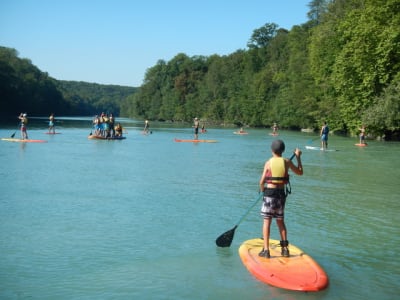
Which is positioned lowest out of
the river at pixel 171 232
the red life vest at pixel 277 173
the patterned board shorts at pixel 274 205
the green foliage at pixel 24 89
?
the river at pixel 171 232

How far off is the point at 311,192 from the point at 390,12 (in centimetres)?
3671

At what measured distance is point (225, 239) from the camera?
915 cm

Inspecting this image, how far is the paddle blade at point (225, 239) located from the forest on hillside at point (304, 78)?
3790cm

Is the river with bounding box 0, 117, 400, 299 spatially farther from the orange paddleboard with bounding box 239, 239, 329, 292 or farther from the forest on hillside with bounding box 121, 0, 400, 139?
the forest on hillside with bounding box 121, 0, 400, 139

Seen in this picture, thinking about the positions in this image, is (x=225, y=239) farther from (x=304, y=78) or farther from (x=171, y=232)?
(x=304, y=78)

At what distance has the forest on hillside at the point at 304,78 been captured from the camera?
46375 mm

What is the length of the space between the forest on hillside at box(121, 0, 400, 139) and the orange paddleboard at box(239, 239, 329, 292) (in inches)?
1515

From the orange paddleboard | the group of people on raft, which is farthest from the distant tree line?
the orange paddleboard

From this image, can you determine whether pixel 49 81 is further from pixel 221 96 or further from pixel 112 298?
pixel 112 298

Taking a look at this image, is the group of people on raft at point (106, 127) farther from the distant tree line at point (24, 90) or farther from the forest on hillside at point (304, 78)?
the distant tree line at point (24, 90)

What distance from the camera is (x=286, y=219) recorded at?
11766 mm

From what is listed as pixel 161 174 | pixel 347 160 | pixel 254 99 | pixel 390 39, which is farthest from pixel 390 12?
pixel 254 99

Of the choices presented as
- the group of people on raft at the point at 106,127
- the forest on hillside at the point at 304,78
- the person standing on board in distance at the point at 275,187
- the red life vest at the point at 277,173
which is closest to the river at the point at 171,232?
the person standing on board in distance at the point at 275,187

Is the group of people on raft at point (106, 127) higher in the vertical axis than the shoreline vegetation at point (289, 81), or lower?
lower
